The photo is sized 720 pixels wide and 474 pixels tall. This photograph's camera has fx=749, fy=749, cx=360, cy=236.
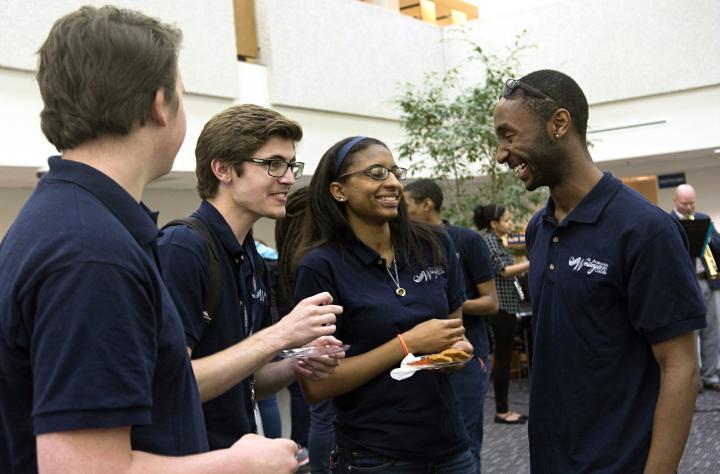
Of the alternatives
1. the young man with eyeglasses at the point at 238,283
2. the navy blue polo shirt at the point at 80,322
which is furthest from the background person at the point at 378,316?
the navy blue polo shirt at the point at 80,322

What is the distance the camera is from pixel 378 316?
7.75 ft

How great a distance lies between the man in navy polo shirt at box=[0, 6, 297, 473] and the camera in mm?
964

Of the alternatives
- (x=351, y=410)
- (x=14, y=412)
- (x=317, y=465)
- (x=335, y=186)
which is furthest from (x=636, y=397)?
(x=317, y=465)

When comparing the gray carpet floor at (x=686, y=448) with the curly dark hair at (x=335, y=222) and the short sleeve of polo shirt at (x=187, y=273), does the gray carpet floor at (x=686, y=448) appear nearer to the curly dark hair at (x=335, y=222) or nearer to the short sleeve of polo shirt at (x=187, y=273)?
the curly dark hair at (x=335, y=222)

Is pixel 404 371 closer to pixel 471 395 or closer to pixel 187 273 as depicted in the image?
pixel 187 273

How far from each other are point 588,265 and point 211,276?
3.13 ft

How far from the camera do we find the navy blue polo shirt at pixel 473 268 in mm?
4488

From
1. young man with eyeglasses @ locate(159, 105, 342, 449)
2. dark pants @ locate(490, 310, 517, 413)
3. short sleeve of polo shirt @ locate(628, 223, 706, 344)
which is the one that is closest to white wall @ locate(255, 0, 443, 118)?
dark pants @ locate(490, 310, 517, 413)

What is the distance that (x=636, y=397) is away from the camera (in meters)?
1.85

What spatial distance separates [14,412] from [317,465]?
123 inches

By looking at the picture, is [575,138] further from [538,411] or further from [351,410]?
[351,410]

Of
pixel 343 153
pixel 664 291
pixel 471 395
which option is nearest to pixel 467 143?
pixel 471 395

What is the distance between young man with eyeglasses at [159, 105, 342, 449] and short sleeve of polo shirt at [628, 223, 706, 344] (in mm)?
737

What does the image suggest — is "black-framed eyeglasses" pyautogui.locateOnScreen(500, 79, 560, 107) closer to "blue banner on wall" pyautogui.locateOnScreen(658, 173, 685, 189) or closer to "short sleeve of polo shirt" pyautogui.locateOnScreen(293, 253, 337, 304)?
"short sleeve of polo shirt" pyautogui.locateOnScreen(293, 253, 337, 304)
